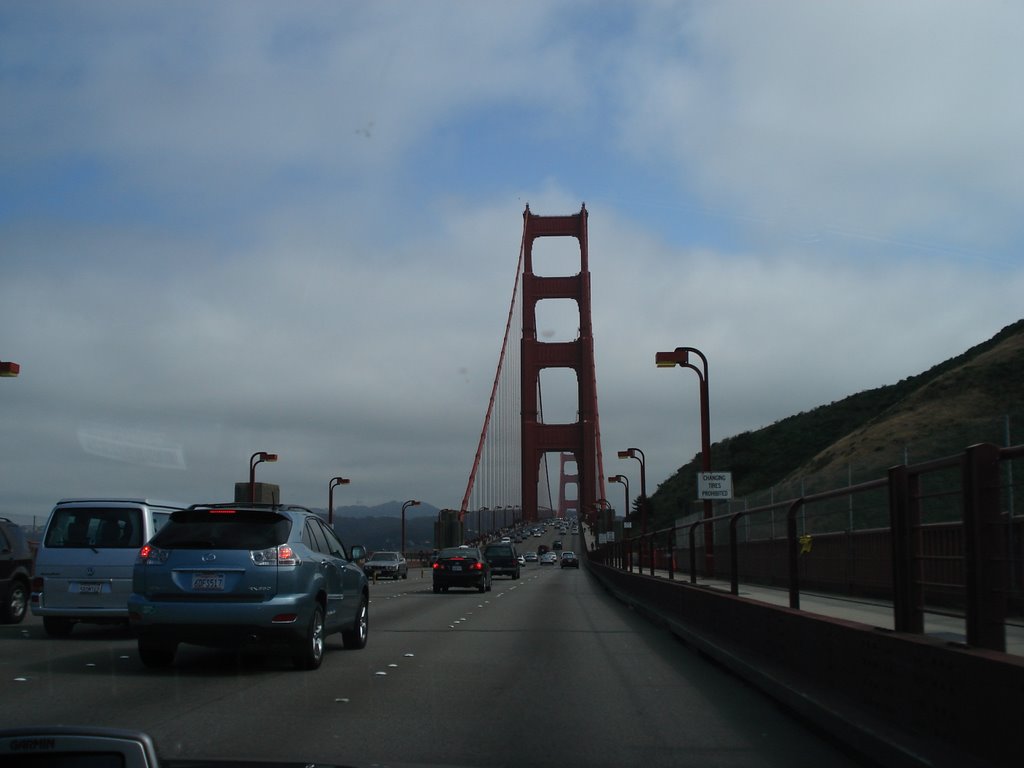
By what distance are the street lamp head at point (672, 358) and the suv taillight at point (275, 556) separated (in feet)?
46.3

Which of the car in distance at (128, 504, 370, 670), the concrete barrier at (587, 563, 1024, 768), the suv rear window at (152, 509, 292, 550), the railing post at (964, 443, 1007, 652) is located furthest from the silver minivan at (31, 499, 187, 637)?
the railing post at (964, 443, 1007, 652)

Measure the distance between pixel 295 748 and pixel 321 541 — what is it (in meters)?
5.58

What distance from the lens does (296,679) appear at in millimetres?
10727

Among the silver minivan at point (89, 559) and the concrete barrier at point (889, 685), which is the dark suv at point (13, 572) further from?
the concrete barrier at point (889, 685)

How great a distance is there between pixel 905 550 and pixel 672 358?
1682 centimetres

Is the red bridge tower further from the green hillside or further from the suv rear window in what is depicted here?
the suv rear window

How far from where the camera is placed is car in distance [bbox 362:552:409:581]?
51625 mm

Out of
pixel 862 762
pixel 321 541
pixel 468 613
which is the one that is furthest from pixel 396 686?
pixel 468 613

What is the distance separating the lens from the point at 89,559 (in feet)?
47.4

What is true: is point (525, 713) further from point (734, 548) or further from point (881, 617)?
point (734, 548)

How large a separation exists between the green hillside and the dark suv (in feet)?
44.1

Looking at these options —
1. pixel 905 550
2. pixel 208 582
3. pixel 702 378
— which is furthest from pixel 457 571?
pixel 905 550

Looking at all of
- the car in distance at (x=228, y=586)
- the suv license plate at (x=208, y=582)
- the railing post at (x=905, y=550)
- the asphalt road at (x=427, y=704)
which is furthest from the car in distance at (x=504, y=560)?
the railing post at (x=905, y=550)

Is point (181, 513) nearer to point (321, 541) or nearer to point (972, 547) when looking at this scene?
point (321, 541)
